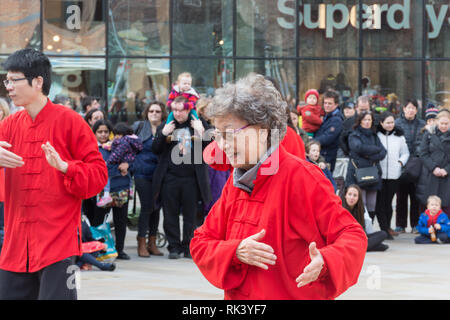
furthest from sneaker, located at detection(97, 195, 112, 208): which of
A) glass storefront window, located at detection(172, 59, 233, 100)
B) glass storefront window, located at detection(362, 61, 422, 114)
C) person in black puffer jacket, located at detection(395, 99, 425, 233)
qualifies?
glass storefront window, located at detection(362, 61, 422, 114)

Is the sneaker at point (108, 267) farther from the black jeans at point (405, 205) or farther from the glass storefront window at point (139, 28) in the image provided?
the glass storefront window at point (139, 28)

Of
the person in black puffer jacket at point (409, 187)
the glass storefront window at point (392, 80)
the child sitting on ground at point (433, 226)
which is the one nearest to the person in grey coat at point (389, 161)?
the child sitting on ground at point (433, 226)

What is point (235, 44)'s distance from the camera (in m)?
19.5

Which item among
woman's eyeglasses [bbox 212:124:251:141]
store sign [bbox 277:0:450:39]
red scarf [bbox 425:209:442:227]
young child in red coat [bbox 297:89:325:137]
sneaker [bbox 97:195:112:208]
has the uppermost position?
store sign [bbox 277:0:450:39]

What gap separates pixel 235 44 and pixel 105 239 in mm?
10314

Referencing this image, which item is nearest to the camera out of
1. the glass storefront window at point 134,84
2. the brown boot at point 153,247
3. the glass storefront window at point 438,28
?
→ the brown boot at point 153,247

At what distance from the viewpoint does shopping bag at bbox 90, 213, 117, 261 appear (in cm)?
977

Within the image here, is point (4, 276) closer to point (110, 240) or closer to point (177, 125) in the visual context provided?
point (110, 240)

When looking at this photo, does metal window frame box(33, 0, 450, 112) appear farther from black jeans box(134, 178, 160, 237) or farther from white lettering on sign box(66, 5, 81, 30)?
black jeans box(134, 178, 160, 237)

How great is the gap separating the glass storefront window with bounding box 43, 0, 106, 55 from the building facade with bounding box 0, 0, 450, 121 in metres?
0.02

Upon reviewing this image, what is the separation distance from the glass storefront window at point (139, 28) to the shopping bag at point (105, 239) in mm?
9686

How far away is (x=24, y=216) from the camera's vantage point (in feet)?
15.6

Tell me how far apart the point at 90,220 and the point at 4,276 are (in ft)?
18.5

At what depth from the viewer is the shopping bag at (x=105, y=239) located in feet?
32.0
